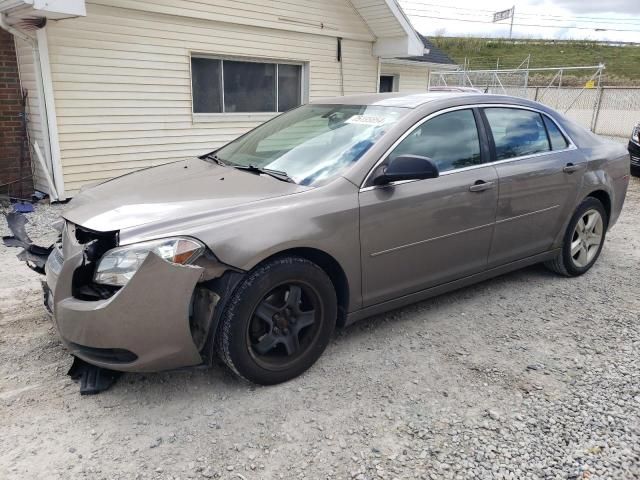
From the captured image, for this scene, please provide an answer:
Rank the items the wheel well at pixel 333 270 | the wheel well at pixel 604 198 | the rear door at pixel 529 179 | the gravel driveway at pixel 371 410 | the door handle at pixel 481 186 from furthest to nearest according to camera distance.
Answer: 1. the wheel well at pixel 604 198
2. the rear door at pixel 529 179
3. the door handle at pixel 481 186
4. the wheel well at pixel 333 270
5. the gravel driveway at pixel 371 410

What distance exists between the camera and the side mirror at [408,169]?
3129 millimetres

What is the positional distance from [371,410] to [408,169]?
144 cm

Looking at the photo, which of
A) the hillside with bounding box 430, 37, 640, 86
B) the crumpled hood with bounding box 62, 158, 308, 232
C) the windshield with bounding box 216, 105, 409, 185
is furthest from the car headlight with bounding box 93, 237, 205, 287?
the hillside with bounding box 430, 37, 640, 86

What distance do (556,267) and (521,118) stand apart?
1.47 metres

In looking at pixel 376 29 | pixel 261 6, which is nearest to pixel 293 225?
pixel 261 6

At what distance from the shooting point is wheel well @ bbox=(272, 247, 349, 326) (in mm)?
2971

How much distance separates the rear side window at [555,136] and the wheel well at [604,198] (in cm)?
58

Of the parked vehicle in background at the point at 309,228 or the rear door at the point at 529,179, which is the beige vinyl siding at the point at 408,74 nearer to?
the rear door at the point at 529,179

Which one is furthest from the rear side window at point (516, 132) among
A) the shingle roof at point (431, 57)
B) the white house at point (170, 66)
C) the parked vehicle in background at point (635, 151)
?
the shingle roof at point (431, 57)

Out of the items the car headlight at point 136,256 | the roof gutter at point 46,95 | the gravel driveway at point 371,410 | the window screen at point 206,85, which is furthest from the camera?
the window screen at point 206,85

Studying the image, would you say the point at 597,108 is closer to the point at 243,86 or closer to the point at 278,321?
the point at 243,86

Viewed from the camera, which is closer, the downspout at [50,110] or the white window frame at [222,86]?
the downspout at [50,110]

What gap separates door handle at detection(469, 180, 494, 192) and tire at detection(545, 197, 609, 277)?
1283 mm

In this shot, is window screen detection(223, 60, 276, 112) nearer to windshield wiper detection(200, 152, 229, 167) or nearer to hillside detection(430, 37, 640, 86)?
windshield wiper detection(200, 152, 229, 167)
